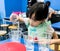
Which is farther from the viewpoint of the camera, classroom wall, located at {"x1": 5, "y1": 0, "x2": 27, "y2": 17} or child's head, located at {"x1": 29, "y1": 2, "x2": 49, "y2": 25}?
classroom wall, located at {"x1": 5, "y1": 0, "x2": 27, "y2": 17}

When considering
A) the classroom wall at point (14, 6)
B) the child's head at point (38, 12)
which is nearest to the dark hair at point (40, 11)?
the child's head at point (38, 12)

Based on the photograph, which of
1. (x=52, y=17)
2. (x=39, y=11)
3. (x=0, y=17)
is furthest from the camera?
(x=0, y=17)

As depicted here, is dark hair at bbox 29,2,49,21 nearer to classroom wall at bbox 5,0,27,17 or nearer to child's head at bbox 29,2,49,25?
child's head at bbox 29,2,49,25

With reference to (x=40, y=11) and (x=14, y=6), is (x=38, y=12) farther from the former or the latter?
(x=14, y=6)

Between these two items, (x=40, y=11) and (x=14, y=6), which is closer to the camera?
(x=40, y=11)

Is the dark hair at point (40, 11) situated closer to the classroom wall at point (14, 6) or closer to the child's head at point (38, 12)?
the child's head at point (38, 12)

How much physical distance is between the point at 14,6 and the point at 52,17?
223cm

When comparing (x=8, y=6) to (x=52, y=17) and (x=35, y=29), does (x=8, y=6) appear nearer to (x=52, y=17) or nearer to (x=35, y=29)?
(x=52, y=17)

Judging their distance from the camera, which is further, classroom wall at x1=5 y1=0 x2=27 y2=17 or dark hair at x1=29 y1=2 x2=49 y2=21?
classroom wall at x1=5 y1=0 x2=27 y2=17

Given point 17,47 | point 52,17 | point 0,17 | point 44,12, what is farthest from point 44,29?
point 0,17

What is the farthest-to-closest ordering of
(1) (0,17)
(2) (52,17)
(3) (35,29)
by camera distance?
1. (1) (0,17)
2. (2) (52,17)
3. (3) (35,29)

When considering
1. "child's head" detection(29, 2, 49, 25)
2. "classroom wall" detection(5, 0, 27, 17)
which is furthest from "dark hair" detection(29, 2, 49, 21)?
"classroom wall" detection(5, 0, 27, 17)

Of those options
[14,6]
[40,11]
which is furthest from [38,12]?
[14,6]

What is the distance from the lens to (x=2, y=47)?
1.06m
